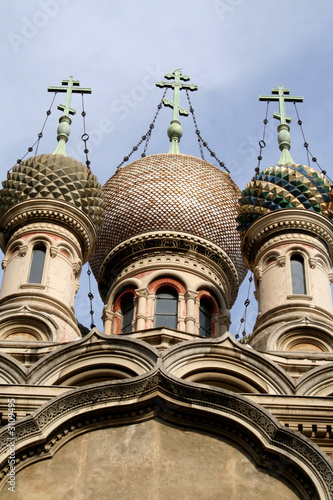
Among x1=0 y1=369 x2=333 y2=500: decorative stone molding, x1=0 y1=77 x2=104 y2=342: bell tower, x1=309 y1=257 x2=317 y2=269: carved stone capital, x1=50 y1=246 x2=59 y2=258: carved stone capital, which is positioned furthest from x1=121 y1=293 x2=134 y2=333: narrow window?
x1=0 y1=369 x2=333 y2=500: decorative stone molding

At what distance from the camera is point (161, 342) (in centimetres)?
1430

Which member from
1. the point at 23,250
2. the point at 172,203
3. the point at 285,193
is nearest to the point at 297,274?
the point at 285,193

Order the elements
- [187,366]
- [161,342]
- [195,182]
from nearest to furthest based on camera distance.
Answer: [187,366], [161,342], [195,182]

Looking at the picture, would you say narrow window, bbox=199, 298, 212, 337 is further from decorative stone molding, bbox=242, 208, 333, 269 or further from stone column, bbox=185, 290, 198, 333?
decorative stone molding, bbox=242, 208, 333, 269

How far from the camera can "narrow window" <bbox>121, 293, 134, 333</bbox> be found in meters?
16.9

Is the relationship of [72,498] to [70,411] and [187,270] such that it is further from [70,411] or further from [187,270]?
[187,270]

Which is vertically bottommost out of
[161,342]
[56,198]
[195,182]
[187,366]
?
[187,366]

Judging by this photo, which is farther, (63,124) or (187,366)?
(63,124)

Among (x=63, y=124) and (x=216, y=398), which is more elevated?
(x=63, y=124)

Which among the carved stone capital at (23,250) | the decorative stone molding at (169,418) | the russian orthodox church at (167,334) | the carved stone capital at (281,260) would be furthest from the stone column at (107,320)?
the decorative stone molding at (169,418)

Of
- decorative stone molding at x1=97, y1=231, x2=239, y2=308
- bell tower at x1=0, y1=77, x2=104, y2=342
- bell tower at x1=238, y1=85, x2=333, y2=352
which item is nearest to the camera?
bell tower at x1=238, y1=85, x2=333, y2=352

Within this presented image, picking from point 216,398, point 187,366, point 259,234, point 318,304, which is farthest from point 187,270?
point 216,398

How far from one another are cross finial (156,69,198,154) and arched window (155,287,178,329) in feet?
11.3

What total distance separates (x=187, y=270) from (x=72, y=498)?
8.21 meters
